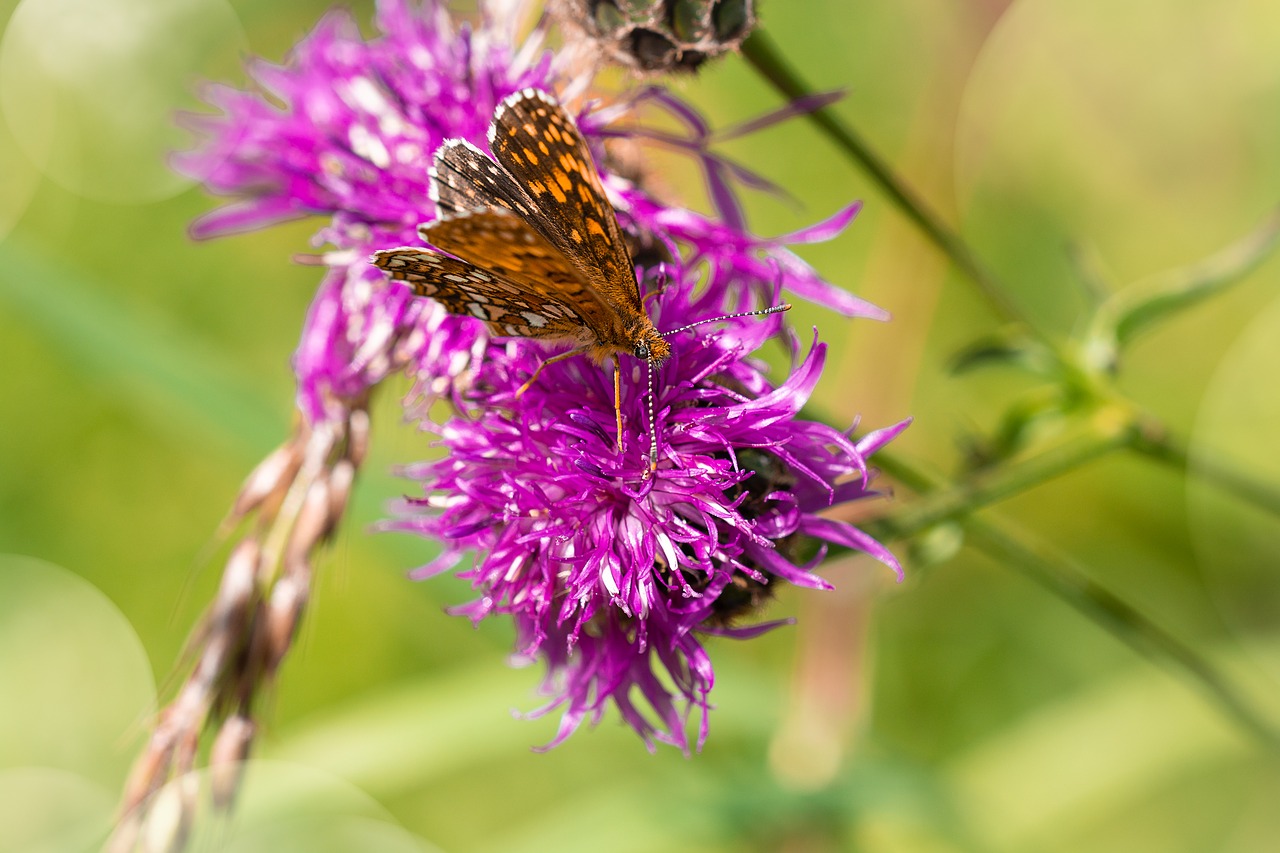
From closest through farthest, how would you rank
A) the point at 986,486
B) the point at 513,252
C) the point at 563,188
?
the point at 513,252 < the point at 563,188 < the point at 986,486

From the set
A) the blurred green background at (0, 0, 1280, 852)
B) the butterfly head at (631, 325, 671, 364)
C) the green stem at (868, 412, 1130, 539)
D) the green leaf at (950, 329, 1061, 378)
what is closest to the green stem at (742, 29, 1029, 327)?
the green leaf at (950, 329, 1061, 378)

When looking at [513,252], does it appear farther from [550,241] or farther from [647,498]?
[647,498]

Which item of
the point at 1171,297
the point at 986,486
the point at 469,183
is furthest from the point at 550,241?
the point at 1171,297

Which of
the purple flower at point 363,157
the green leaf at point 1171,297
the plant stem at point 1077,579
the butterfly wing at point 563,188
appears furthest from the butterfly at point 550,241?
the green leaf at point 1171,297

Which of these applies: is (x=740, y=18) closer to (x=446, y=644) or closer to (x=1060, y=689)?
(x=1060, y=689)

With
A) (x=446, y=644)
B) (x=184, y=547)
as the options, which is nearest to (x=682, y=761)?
(x=446, y=644)

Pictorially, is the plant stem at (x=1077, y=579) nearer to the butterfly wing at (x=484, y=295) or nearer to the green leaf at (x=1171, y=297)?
the green leaf at (x=1171, y=297)
